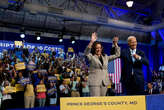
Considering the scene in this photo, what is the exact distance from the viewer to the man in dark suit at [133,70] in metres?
2.05

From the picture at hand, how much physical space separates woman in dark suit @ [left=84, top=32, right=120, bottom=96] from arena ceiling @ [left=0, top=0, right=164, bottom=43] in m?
4.32

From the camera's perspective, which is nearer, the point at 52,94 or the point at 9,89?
the point at 9,89

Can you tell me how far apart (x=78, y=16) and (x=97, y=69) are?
16.7 feet

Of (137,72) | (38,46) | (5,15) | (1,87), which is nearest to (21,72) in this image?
(1,87)

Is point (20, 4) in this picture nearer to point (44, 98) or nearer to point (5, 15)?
point (5, 15)

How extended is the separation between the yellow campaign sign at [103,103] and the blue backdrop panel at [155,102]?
0.06 meters

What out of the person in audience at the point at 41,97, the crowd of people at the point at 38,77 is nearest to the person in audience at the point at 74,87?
the crowd of people at the point at 38,77

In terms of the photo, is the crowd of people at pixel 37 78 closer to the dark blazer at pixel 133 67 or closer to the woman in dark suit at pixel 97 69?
the woman in dark suit at pixel 97 69

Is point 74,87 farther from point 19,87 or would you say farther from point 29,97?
point 19,87

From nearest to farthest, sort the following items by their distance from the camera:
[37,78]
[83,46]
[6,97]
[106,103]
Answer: [106,103]
[6,97]
[37,78]
[83,46]

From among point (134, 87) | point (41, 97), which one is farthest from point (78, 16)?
point (134, 87)

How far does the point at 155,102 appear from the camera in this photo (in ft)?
5.48

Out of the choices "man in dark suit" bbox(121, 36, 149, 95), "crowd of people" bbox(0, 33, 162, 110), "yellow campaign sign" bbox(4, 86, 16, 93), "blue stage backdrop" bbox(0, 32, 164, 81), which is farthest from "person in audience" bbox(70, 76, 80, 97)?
"man in dark suit" bbox(121, 36, 149, 95)

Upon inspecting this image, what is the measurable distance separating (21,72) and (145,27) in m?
6.08
